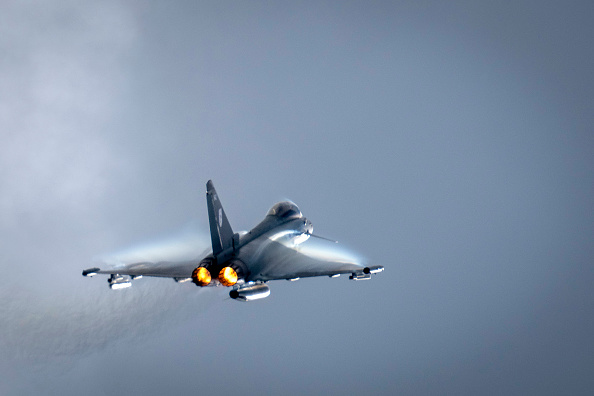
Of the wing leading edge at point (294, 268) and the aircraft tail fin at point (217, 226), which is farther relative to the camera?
the aircraft tail fin at point (217, 226)

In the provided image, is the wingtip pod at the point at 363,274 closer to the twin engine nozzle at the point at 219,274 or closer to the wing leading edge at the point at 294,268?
the wing leading edge at the point at 294,268

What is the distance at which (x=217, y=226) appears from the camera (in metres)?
35.1

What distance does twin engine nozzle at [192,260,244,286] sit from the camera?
32.8m

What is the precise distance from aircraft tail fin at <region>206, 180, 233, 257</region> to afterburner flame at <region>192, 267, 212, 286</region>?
6.34 ft

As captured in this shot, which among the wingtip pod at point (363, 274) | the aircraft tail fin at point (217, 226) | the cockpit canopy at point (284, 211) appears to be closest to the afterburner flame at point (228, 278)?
the aircraft tail fin at point (217, 226)

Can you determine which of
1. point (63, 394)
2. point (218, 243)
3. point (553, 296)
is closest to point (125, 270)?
point (218, 243)

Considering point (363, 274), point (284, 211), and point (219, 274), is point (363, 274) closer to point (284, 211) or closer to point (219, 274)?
point (219, 274)

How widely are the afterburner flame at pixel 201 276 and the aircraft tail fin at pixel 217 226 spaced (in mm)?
1932

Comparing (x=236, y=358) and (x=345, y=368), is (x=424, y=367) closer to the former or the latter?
(x=345, y=368)

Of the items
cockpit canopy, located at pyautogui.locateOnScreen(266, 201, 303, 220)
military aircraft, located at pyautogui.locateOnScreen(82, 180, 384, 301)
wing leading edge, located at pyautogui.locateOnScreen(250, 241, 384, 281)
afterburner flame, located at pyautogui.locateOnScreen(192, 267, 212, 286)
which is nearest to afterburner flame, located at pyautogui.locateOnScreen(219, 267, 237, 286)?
military aircraft, located at pyautogui.locateOnScreen(82, 180, 384, 301)

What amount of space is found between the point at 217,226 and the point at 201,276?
3558 millimetres

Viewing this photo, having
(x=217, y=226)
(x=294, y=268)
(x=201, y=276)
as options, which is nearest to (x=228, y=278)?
(x=201, y=276)

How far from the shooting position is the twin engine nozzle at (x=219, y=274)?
32.8 m

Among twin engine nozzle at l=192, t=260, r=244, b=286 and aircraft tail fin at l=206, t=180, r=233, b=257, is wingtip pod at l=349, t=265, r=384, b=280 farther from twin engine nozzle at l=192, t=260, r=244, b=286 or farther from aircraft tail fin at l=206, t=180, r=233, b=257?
aircraft tail fin at l=206, t=180, r=233, b=257
